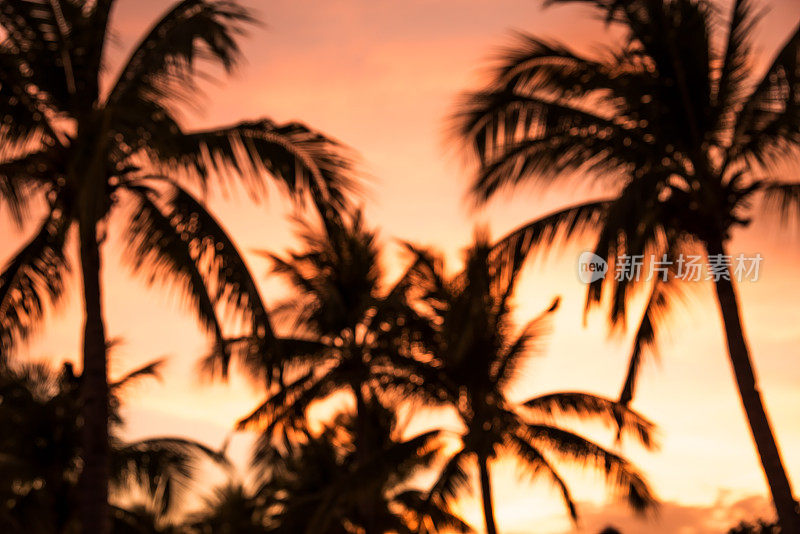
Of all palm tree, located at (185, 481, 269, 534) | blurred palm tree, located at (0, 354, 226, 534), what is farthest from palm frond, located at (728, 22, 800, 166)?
palm tree, located at (185, 481, 269, 534)

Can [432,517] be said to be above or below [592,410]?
below

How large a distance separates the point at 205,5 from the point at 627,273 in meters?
5.33

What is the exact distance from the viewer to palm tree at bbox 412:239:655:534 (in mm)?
13375

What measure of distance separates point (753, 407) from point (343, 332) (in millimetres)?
9526

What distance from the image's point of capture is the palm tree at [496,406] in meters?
13.4

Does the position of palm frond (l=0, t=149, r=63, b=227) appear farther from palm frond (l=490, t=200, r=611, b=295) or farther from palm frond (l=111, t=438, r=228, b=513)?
palm frond (l=111, t=438, r=228, b=513)

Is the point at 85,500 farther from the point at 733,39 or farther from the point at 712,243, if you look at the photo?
the point at 733,39

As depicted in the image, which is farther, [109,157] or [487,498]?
[487,498]

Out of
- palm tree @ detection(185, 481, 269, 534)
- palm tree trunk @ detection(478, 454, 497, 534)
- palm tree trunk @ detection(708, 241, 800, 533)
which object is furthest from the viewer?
palm tree @ detection(185, 481, 269, 534)

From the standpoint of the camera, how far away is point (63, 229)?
8.39m

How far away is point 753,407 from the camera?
8.95m

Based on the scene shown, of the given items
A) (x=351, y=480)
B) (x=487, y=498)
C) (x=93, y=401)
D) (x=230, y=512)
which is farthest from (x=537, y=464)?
(x=230, y=512)

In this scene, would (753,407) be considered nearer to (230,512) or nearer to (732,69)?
(732,69)

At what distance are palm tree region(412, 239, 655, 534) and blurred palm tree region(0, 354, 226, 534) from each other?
719 cm
